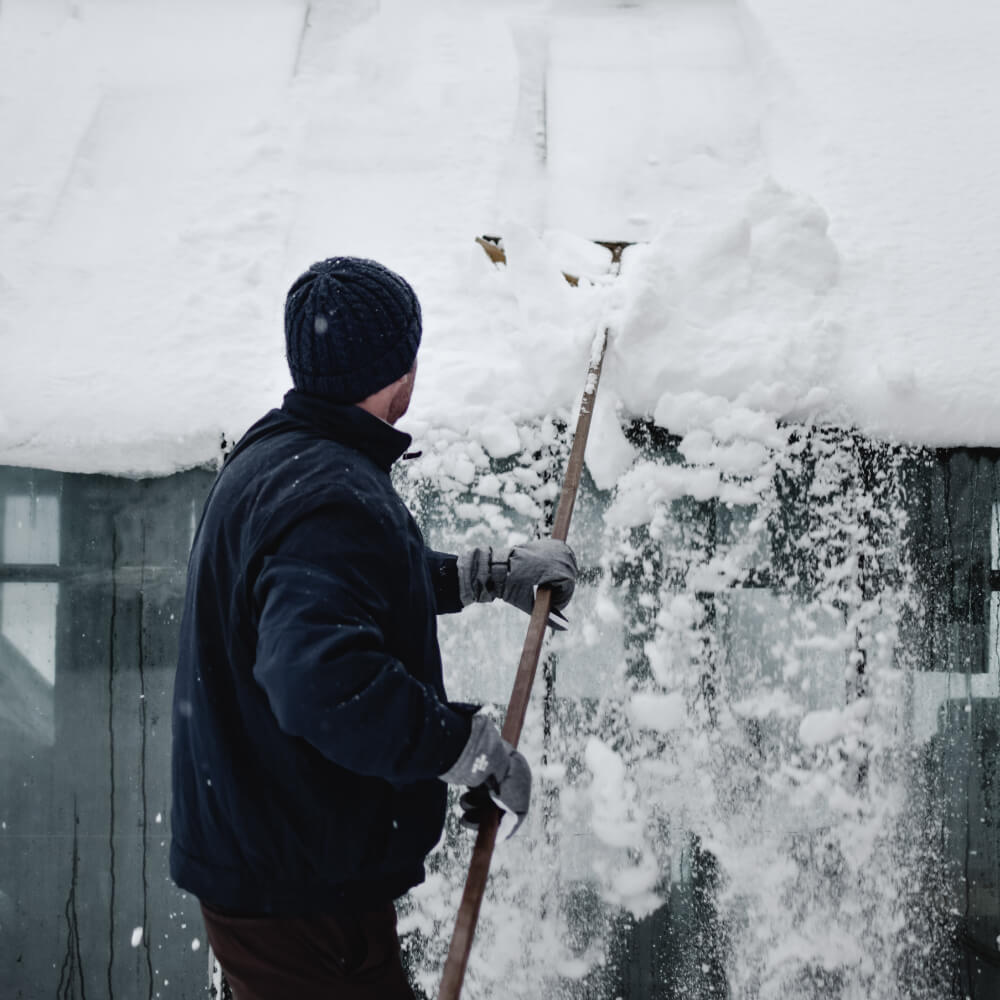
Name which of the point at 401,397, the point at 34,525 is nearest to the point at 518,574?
the point at 401,397

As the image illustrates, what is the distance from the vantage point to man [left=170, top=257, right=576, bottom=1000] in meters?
1.35

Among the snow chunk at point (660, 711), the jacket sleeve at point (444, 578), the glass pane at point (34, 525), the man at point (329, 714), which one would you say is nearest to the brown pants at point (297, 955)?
the man at point (329, 714)

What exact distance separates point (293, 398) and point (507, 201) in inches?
81.8

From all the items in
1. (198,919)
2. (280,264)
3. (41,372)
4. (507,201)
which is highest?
(507,201)

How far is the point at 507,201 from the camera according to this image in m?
3.36

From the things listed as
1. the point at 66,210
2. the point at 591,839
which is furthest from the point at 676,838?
the point at 66,210

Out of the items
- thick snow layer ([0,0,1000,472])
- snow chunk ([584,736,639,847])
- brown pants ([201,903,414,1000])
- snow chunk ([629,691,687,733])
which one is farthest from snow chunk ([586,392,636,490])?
brown pants ([201,903,414,1000])

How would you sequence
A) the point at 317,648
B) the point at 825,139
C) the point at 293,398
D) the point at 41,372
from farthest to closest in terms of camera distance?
1. the point at 825,139
2. the point at 41,372
3. the point at 293,398
4. the point at 317,648

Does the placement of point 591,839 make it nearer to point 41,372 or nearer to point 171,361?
point 171,361

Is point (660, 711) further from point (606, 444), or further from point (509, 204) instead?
point (509, 204)

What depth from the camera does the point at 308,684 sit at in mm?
1280

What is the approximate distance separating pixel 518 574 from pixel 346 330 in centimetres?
84

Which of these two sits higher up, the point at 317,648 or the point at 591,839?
the point at 317,648

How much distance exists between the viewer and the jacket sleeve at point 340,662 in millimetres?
1287
